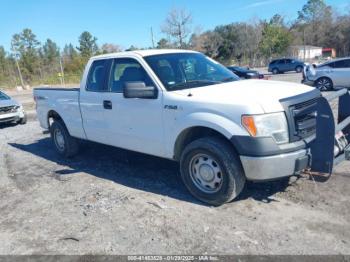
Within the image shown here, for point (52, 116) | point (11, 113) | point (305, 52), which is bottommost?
point (305, 52)

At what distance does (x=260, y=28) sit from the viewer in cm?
7094

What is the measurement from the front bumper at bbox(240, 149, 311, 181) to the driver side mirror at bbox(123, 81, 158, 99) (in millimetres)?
1548

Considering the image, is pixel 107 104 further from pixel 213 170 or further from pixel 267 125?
pixel 267 125

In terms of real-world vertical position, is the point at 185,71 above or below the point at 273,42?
below

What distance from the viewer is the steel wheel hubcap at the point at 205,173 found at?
167 inches

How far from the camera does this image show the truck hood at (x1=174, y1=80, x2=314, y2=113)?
12.4 feet

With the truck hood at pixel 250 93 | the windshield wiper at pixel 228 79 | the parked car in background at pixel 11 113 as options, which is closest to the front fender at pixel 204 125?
the truck hood at pixel 250 93

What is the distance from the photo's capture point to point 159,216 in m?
4.23

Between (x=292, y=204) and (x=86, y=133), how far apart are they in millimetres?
3824

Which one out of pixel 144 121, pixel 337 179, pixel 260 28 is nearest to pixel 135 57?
pixel 144 121

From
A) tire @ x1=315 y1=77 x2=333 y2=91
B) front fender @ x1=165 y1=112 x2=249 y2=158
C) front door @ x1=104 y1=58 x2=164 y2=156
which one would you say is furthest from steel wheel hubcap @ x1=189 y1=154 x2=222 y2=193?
tire @ x1=315 y1=77 x2=333 y2=91

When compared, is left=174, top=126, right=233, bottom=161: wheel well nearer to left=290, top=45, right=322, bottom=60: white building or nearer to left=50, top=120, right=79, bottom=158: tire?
left=50, top=120, right=79, bottom=158: tire

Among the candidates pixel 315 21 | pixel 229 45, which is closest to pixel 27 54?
pixel 229 45

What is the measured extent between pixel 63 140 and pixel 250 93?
461 centimetres
